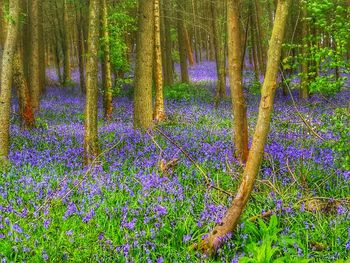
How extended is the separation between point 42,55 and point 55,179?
18.7m

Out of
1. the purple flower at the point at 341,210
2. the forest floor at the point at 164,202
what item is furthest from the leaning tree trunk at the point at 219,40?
the purple flower at the point at 341,210

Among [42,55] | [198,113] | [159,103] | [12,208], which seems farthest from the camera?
[42,55]

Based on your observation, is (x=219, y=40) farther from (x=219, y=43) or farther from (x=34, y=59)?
(x=34, y=59)

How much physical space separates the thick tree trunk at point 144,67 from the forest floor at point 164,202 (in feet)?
4.71

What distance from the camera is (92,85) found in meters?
9.09

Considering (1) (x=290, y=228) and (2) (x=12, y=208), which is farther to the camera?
(2) (x=12, y=208)

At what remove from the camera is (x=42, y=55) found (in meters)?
25.1

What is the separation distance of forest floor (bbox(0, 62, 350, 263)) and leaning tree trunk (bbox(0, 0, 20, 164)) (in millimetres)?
511

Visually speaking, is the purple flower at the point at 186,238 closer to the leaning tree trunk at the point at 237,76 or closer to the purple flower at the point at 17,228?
the purple flower at the point at 17,228

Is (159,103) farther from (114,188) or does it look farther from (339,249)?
(339,249)

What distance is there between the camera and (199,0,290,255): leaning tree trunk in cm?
503

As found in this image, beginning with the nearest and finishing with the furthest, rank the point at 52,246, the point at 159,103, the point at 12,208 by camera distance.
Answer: the point at 52,246 < the point at 12,208 < the point at 159,103

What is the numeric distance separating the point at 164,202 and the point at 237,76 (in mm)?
3014

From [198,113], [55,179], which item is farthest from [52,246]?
[198,113]
